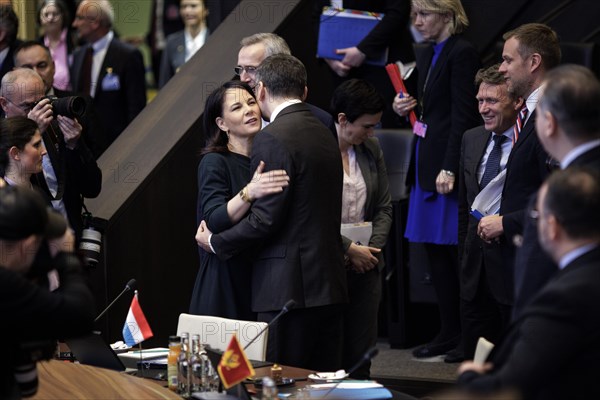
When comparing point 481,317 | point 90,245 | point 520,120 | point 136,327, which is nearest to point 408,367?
point 481,317

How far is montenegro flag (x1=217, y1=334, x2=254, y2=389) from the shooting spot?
10.8ft

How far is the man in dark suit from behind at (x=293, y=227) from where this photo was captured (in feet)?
13.9

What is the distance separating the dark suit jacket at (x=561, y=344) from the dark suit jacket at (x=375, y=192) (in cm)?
240

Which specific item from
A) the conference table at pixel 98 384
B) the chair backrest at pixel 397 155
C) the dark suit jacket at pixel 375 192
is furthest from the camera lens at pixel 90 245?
the chair backrest at pixel 397 155

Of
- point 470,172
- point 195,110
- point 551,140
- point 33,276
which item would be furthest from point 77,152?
point 551,140

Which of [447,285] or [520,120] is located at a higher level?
[520,120]

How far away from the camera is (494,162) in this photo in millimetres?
5078

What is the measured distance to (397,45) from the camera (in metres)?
6.33

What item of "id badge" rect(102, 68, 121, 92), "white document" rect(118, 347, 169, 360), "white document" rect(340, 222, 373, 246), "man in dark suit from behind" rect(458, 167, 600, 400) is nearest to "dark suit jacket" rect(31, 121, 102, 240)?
"white document" rect(118, 347, 169, 360)

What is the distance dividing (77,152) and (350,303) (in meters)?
1.46

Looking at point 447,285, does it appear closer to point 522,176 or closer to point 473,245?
point 473,245

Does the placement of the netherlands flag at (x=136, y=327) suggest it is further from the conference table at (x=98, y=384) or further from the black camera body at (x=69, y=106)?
the black camera body at (x=69, y=106)

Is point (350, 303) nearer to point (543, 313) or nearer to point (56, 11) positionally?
point (543, 313)

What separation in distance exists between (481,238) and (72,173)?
1.92 metres
